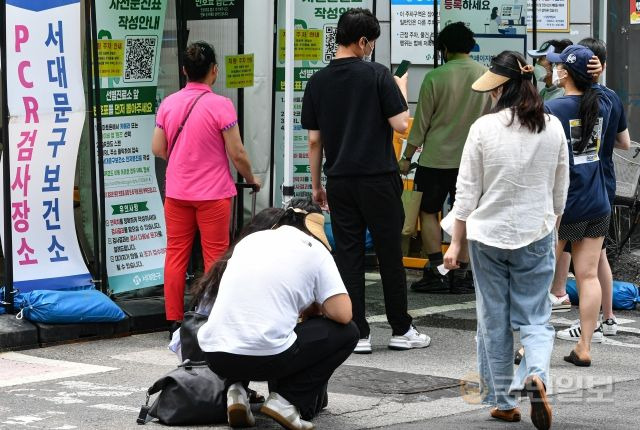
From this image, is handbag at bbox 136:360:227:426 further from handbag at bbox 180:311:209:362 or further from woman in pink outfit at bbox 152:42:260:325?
woman in pink outfit at bbox 152:42:260:325

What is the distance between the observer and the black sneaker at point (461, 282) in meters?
10.4

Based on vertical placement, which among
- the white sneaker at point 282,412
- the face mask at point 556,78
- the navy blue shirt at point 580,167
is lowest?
the white sneaker at point 282,412

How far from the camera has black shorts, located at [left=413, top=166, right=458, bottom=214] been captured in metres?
10.1

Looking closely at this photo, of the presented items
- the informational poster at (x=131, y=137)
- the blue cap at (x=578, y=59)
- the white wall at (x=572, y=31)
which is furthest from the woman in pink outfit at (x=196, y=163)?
the white wall at (x=572, y=31)

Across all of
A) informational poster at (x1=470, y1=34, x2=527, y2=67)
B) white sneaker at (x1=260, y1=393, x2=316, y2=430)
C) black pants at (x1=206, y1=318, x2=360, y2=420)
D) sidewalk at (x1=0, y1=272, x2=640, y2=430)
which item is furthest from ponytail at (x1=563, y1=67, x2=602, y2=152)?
informational poster at (x1=470, y1=34, x2=527, y2=67)

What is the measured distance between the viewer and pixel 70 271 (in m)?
8.67

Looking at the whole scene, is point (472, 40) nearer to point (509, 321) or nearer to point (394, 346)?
point (394, 346)

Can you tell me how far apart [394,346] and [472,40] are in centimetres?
286

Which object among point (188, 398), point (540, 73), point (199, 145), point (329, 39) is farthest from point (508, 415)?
point (540, 73)

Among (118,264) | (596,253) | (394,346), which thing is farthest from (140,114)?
(596,253)

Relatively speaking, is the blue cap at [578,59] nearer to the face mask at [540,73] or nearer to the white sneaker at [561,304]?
the white sneaker at [561,304]

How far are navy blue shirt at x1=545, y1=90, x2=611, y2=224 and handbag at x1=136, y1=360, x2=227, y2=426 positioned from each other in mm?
2607

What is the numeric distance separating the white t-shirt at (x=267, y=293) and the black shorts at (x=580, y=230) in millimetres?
2263

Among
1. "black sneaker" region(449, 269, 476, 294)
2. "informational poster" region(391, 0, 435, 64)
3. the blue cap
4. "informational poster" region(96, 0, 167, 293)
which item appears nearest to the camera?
the blue cap
